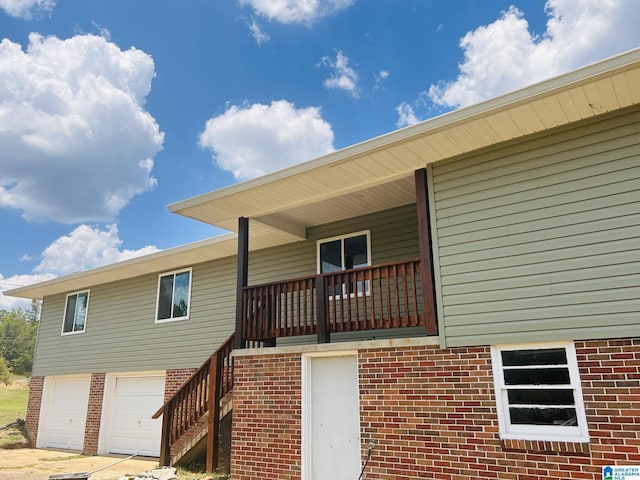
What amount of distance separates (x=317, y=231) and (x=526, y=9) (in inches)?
233

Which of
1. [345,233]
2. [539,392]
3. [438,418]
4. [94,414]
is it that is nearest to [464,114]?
[539,392]

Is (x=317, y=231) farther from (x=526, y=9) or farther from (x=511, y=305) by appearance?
(x=526, y=9)

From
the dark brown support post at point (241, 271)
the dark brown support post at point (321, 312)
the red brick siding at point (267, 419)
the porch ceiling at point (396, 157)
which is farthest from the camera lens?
the dark brown support post at point (241, 271)

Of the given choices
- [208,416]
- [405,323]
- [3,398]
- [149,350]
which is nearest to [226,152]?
[149,350]

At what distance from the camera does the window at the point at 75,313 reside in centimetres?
1521

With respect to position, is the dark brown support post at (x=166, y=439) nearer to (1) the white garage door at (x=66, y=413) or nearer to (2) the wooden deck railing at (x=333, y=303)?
(2) the wooden deck railing at (x=333, y=303)

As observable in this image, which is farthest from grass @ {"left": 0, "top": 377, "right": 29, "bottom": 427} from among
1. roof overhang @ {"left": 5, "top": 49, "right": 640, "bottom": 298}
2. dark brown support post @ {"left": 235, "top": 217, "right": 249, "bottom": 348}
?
dark brown support post @ {"left": 235, "top": 217, "right": 249, "bottom": 348}

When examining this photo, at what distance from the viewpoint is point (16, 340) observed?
180 ft

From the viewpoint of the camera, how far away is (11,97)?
1558 cm

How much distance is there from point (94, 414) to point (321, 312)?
9798 mm

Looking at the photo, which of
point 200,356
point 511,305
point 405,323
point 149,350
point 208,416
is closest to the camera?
point 511,305

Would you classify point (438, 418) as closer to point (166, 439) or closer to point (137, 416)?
point (166, 439)

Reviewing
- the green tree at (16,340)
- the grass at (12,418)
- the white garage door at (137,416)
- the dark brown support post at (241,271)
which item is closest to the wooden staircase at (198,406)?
the dark brown support post at (241,271)

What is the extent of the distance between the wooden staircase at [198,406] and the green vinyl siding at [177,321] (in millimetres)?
2248
